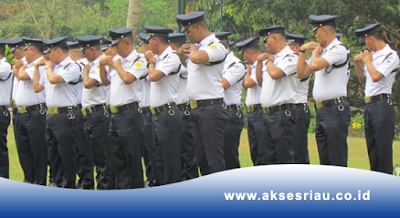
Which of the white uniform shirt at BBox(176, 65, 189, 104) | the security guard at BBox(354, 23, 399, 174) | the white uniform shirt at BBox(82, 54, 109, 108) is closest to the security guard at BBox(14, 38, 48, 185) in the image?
the white uniform shirt at BBox(82, 54, 109, 108)

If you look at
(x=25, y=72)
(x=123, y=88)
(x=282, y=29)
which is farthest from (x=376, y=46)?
(x=25, y=72)

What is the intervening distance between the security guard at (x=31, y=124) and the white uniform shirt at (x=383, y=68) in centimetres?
420

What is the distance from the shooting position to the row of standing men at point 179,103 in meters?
9.07

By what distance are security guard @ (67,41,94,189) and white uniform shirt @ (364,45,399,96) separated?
3.56m

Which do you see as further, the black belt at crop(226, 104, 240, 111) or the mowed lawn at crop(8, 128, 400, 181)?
the mowed lawn at crop(8, 128, 400, 181)

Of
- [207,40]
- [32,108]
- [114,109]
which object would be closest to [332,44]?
[207,40]

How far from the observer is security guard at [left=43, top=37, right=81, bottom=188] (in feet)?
34.4

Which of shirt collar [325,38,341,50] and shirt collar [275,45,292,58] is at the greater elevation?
shirt collar [325,38,341,50]

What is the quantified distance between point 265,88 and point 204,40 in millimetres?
1378

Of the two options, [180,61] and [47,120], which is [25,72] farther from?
[180,61]

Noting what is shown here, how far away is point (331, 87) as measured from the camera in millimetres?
Result: 9320

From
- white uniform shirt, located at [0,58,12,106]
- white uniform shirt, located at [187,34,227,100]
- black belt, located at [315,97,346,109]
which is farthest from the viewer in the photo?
white uniform shirt, located at [0,58,12,106]

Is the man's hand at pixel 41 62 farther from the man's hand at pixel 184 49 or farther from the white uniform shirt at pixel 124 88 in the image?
the man's hand at pixel 184 49

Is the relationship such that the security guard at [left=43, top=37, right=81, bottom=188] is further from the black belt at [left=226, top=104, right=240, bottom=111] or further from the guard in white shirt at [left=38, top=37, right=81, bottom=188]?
the black belt at [left=226, top=104, right=240, bottom=111]
